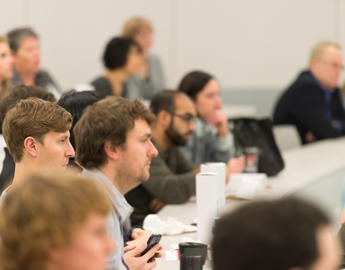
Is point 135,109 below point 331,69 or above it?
above

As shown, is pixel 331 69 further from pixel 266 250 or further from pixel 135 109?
pixel 266 250

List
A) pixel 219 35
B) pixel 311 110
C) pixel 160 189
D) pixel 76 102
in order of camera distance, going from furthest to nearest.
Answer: pixel 219 35, pixel 311 110, pixel 160 189, pixel 76 102

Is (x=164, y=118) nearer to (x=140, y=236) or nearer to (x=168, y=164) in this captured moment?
(x=168, y=164)


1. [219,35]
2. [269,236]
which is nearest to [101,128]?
[269,236]

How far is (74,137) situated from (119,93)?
101 inches

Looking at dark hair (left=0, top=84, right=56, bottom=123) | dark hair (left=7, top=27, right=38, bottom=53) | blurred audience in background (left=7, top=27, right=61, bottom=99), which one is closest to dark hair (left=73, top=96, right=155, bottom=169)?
dark hair (left=0, top=84, right=56, bottom=123)

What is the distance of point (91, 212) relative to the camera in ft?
3.56

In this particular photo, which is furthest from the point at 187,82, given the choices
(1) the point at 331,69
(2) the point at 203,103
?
(1) the point at 331,69

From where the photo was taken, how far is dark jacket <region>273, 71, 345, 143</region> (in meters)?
5.27

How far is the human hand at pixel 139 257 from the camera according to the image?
2.09 meters

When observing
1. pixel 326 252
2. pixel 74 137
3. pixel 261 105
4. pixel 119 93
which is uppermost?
pixel 326 252

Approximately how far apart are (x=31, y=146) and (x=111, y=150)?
28 cm

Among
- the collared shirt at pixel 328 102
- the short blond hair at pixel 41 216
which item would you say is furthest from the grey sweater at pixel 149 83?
the short blond hair at pixel 41 216

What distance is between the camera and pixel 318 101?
17.6 feet
